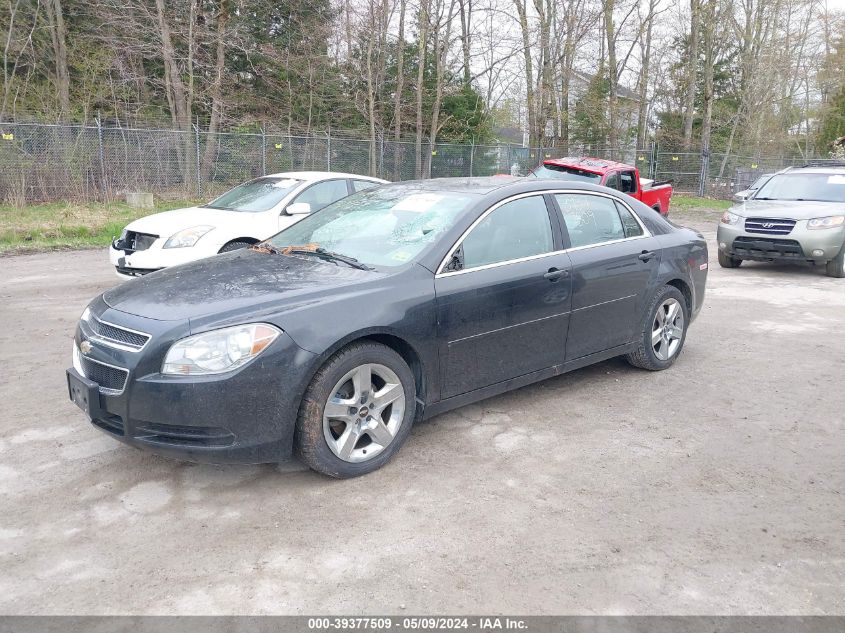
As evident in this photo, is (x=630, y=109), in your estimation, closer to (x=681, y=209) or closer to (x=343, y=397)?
(x=681, y=209)

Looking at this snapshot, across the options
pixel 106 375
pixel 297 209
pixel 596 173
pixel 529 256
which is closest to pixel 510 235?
pixel 529 256

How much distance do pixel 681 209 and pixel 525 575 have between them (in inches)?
931

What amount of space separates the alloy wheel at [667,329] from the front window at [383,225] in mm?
2077

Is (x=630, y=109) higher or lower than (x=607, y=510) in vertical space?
higher

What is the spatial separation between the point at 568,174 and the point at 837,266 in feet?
15.7

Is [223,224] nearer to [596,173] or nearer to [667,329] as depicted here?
[667,329]

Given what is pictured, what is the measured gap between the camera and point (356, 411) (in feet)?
12.5

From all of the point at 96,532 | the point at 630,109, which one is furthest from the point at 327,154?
the point at 96,532

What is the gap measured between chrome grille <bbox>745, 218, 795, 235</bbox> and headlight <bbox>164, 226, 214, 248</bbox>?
8.00m

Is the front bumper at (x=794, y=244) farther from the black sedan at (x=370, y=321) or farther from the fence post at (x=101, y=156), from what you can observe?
the fence post at (x=101, y=156)

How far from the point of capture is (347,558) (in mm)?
3096

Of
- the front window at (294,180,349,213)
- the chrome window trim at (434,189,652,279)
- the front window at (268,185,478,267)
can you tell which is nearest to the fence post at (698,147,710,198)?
the front window at (294,180,349,213)

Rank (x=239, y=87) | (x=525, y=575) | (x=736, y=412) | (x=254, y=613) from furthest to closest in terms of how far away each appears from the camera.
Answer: (x=239, y=87) < (x=736, y=412) < (x=525, y=575) < (x=254, y=613)

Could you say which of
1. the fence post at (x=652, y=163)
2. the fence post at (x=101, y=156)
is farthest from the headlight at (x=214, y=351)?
the fence post at (x=652, y=163)
